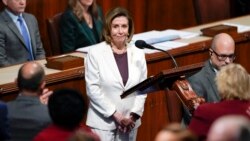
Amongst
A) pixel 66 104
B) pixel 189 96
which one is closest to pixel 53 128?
pixel 66 104

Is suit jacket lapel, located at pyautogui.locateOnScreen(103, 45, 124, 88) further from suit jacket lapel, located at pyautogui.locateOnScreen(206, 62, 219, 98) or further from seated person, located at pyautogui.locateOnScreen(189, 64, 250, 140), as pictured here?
seated person, located at pyautogui.locateOnScreen(189, 64, 250, 140)

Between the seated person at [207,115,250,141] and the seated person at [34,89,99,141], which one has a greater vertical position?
the seated person at [207,115,250,141]

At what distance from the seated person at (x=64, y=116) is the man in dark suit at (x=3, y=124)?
1.37ft

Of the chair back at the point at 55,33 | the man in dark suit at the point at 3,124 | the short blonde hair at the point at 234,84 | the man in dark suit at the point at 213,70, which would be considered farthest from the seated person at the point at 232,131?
the chair back at the point at 55,33

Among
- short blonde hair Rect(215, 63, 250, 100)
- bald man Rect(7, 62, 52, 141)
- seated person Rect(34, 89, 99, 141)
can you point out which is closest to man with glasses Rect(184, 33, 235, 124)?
short blonde hair Rect(215, 63, 250, 100)

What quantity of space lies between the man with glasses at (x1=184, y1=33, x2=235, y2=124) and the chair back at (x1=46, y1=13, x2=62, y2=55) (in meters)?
1.87

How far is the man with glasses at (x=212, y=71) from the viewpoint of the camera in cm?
547

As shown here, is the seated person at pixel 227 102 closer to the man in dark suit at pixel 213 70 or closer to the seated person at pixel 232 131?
the man in dark suit at pixel 213 70

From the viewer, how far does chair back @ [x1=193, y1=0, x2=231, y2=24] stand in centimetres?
812

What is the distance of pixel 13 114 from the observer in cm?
470

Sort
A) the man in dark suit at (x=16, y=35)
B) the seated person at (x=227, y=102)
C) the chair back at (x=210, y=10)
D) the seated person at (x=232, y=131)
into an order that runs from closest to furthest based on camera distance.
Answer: the seated person at (x=232, y=131) → the seated person at (x=227, y=102) → the man in dark suit at (x=16, y=35) → the chair back at (x=210, y=10)

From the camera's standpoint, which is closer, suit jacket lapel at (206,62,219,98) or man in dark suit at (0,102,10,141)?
man in dark suit at (0,102,10,141)

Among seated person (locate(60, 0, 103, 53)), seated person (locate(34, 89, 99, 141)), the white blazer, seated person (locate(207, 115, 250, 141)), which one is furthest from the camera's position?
seated person (locate(60, 0, 103, 53))

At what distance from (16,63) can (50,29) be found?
50 centimetres
